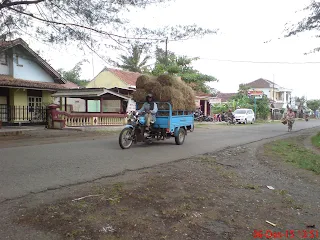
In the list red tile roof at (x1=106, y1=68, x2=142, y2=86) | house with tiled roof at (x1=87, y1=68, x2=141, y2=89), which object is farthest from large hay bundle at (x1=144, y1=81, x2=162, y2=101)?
red tile roof at (x1=106, y1=68, x2=142, y2=86)

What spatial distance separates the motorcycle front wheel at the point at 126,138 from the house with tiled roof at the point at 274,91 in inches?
2489

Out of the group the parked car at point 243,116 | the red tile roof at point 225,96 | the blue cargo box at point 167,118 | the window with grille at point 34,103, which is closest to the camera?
the blue cargo box at point 167,118

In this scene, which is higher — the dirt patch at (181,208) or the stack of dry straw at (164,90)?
the stack of dry straw at (164,90)

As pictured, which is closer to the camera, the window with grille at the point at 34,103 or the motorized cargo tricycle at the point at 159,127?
the motorized cargo tricycle at the point at 159,127

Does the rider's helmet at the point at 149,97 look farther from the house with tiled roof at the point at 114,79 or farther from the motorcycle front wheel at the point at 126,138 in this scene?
the house with tiled roof at the point at 114,79

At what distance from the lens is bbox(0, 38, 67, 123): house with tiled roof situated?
19.2 meters

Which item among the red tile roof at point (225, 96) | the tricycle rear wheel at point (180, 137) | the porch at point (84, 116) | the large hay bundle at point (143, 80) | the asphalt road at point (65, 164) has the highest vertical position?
the red tile roof at point (225, 96)

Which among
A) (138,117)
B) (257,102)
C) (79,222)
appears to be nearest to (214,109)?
(257,102)

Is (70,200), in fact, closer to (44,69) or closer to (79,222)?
(79,222)

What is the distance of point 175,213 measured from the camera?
418 centimetres

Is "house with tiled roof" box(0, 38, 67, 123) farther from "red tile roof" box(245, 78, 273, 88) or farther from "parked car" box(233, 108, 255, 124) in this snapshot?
"red tile roof" box(245, 78, 273, 88)

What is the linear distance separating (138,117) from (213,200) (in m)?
5.95

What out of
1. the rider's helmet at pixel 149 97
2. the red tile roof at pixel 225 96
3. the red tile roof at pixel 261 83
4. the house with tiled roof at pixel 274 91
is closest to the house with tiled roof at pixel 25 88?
the rider's helmet at pixel 149 97

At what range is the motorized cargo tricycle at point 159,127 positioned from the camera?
10.2 metres
